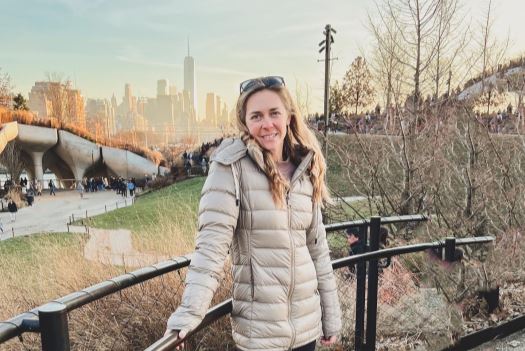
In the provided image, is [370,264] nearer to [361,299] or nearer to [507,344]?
[361,299]

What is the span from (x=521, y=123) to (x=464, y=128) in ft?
2.28

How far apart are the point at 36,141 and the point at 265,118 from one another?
1414 inches

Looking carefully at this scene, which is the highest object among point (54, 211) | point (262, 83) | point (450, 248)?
point (262, 83)

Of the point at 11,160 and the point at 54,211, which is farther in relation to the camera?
the point at 11,160

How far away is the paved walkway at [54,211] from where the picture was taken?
18473mm

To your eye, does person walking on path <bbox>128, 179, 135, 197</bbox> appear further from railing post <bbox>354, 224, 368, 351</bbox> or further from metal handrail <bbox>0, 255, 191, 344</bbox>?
metal handrail <bbox>0, 255, 191, 344</bbox>

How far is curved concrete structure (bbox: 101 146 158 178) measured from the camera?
37.2 m

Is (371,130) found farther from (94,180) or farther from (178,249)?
(94,180)

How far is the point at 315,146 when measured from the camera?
1.74 metres

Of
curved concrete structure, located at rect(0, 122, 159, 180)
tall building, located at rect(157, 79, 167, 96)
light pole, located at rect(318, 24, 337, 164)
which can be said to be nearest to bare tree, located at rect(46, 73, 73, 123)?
curved concrete structure, located at rect(0, 122, 159, 180)

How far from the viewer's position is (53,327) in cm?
111

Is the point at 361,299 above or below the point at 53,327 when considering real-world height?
below

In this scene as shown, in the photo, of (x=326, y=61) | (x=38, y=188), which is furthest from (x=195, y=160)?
(x=326, y=61)

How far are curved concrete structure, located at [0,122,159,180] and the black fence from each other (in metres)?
34.4
